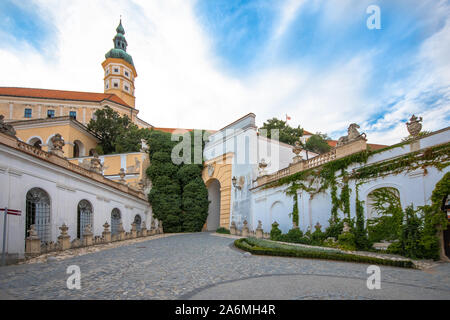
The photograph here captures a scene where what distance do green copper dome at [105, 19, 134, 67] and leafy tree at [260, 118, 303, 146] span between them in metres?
36.5

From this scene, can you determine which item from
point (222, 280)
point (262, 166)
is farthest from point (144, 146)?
point (222, 280)

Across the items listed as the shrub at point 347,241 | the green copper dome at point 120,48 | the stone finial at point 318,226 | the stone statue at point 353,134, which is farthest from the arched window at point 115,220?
Result: the green copper dome at point 120,48

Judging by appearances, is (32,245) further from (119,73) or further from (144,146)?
(119,73)

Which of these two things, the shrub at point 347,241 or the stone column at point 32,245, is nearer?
the stone column at point 32,245

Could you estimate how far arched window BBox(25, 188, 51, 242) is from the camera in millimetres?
12023

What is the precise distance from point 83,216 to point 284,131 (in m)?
24.9

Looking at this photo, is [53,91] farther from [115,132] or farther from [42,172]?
[42,172]

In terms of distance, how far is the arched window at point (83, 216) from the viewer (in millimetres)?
15570

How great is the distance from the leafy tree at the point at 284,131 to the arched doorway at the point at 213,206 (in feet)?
30.1

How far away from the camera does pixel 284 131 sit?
34500mm

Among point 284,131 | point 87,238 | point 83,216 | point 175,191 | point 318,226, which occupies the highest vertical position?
point 284,131

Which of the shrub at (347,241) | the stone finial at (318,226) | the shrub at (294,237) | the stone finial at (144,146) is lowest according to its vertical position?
the shrub at (294,237)

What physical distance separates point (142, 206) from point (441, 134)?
2187cm

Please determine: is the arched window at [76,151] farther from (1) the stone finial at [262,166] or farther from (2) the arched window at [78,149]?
(1) the stone finial at [262,166]
